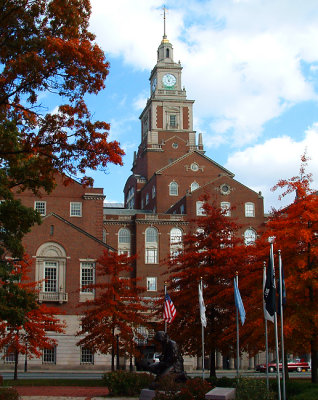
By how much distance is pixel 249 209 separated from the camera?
73.4m

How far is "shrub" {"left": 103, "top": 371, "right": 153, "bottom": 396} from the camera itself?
26.8 meters

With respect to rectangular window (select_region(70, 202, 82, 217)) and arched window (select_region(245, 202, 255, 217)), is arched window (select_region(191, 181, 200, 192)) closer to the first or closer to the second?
arched window (select_region(245, 202, 255, 217))

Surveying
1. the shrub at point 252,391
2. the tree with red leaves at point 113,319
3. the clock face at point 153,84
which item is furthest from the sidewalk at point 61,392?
the clock face at point 153,84

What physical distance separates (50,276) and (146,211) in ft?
95.0

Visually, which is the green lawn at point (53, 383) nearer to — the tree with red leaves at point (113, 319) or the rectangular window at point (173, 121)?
the tree with red leaves at point (113, 319)

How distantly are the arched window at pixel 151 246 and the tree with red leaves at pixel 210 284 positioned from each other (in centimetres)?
3545

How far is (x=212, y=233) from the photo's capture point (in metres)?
33.9

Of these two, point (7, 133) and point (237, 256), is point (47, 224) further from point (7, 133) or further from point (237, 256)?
point (7, 133)

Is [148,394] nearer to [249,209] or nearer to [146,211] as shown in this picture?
[249,209]

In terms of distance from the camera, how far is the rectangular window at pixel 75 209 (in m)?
64.6

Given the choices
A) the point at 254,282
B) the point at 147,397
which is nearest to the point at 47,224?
the point at 254,282

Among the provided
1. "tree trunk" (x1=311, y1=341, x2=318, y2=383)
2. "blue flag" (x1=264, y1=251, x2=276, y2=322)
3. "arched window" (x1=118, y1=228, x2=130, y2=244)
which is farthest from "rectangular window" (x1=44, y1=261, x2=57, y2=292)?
"blue flag" (x1=264, y1=251, x2=276, y2=322)

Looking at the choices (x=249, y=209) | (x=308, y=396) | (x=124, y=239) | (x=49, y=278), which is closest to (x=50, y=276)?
(x=49, y=278)

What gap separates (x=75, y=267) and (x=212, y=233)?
23.3 m
